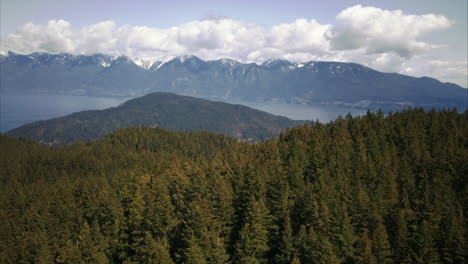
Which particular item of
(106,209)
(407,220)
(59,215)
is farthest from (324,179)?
(59,215)

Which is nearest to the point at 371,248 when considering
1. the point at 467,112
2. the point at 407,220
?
the point at 407,220

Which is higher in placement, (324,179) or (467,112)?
(467,112)

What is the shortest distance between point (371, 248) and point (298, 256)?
939 cm

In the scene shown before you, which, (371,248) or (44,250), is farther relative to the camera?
(44,250)

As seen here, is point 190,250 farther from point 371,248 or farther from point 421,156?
point 421,156

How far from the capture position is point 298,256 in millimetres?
43094

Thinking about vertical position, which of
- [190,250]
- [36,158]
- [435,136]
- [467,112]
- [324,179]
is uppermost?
[467,112]

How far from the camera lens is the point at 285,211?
166ft

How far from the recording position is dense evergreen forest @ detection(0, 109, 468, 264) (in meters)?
43.1

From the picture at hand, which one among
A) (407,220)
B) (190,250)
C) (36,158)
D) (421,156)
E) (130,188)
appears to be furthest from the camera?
(36,158)

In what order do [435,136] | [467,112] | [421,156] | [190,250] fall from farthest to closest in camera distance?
[467,112]
[435,136]
[421,156]
[190,250]

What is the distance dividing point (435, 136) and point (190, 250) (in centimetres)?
7186

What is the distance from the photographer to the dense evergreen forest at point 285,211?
43.1 m

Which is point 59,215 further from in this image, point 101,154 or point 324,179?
point 101,154
